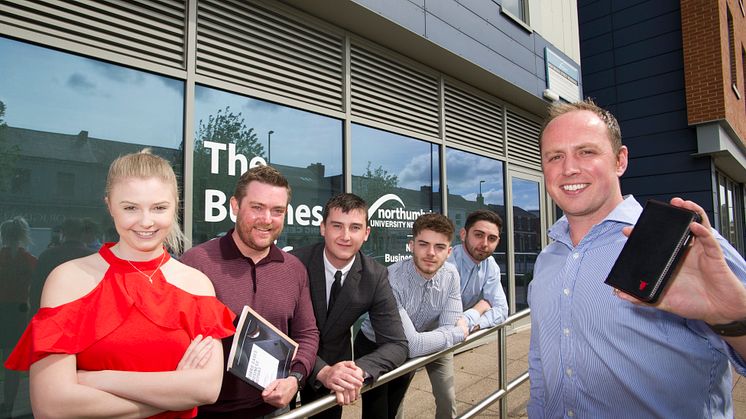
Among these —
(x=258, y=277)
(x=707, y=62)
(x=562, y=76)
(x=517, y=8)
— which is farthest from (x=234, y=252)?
(x=707, y=62)

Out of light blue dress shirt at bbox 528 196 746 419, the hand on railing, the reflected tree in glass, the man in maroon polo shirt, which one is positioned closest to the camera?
light blue dress shirt at bbox 528 196 746 419

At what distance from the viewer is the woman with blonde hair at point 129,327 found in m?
1.12

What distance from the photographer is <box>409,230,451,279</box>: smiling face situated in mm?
2668

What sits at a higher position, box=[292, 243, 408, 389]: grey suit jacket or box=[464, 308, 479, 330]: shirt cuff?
box=[292, 243, 408, 389]: grey suit jacket

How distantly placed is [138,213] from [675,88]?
1136cm

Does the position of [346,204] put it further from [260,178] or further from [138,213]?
[138,213]

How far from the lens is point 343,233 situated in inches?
89.6

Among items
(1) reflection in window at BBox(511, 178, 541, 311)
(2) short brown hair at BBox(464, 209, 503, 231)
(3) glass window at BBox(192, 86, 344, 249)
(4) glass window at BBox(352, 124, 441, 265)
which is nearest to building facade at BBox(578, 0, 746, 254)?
(1) reflection in window at BBox(511, 178, 541, 311)

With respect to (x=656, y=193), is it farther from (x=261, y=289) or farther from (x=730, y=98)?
(x=261, y=289)

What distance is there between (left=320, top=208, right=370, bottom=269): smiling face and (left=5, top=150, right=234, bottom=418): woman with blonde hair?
918mm

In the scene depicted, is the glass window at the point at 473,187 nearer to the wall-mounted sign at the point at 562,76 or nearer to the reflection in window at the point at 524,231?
the reflection in window at the point at 524,231

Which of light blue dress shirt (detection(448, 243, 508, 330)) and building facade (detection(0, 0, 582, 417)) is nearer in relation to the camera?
building facade (detection(0, 0, 582, 417))

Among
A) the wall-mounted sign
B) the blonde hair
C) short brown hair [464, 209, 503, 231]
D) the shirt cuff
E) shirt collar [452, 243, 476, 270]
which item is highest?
the wall-mounted sign

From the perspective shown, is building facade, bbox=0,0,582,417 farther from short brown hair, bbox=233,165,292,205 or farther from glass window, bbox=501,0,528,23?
short brown hair, bbox=233,165,292,205
